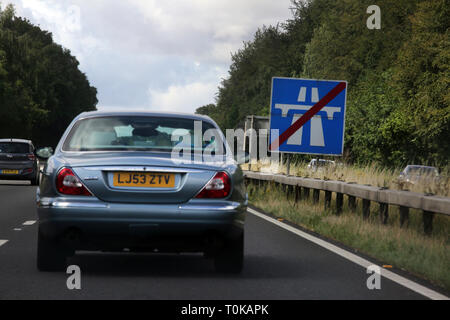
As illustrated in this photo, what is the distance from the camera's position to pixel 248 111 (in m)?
98.5

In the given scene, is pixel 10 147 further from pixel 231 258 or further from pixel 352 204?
pixel 231 258

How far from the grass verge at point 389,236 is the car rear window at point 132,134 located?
8.09 feet

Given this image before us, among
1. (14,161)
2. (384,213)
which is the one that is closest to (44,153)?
(384,213)

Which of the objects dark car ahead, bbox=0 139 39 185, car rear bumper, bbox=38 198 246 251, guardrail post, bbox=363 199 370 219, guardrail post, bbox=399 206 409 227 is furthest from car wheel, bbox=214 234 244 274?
dark car ahead, bbox=0 139 39 185

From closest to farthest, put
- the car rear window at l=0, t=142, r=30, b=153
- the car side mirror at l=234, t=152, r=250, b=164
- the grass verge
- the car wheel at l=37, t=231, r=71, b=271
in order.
Answer: the car wheel at l=37, t=231, r=71, b=271 → the car side mirror at l=234, t=152, r=250, b=164 → the grass verge → the car rear window at l=0, t=142, r=30, b=153

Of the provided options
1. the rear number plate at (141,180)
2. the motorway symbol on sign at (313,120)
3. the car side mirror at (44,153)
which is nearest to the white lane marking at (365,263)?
the rear number plate at (141,180)

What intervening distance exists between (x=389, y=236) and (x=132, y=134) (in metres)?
4.60

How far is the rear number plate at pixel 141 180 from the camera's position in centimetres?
748

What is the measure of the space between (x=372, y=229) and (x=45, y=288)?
6161 mm

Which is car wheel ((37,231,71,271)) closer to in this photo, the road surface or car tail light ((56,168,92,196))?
the road surface

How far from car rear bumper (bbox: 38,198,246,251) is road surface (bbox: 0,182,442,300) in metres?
0.37

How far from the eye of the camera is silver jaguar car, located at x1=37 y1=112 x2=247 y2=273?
24.3ft
